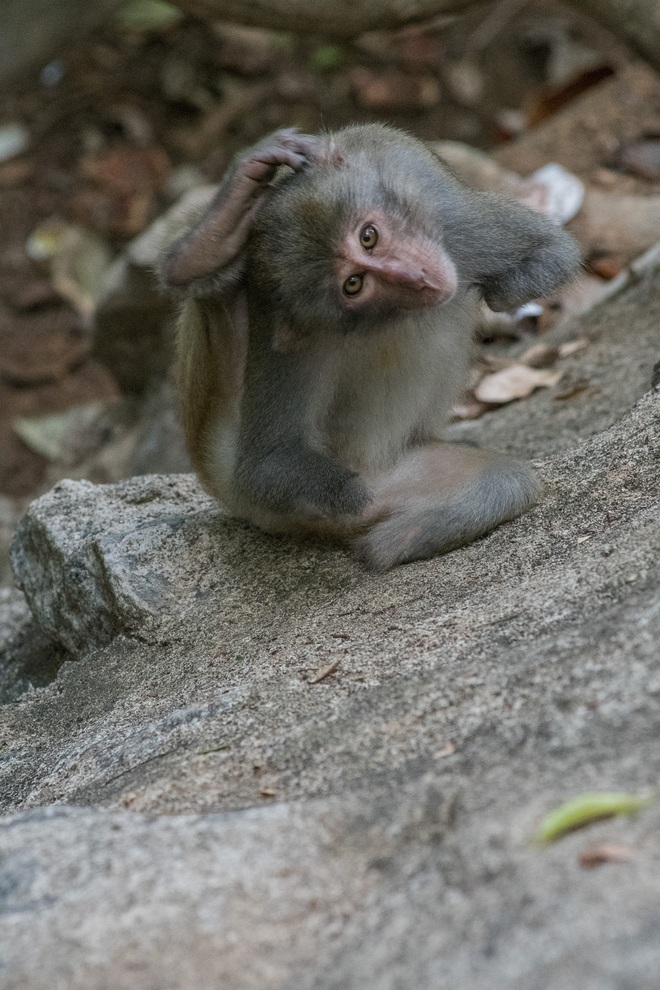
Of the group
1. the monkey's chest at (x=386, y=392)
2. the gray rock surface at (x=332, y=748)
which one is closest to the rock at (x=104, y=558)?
the gray rock surface at (x=332, y=748)

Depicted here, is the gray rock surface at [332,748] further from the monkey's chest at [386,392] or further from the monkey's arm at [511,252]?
the monkey's arm at [511,252]

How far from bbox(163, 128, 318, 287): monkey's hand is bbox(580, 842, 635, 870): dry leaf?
207 cm

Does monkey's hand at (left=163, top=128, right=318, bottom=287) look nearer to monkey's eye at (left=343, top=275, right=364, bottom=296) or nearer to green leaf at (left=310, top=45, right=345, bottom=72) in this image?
monkey's eye at (left=343, top=275, right=364, bottom=296)

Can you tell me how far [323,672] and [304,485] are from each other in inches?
29.1

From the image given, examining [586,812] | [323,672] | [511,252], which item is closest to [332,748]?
[323,672]

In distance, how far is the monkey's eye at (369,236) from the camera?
11.0ft

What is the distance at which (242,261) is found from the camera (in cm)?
342

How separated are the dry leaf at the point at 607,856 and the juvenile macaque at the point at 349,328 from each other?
178 cm

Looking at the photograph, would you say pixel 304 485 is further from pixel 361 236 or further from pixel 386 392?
pixel 361 236

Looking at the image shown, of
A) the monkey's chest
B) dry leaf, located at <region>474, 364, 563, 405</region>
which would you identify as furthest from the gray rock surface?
dry leaf, located at <region>474, 364, 563, 405</region>

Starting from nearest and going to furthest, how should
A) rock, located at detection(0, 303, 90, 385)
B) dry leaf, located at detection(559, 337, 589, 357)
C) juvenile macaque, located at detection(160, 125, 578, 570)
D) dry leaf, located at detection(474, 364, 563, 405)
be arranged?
juvenile macaque, located at detection(160, 125, 578, 570) → dry leaf, located at detection(474, 364, 563, 405) → dry leaf, located at detection(559, 337, 589, 357) → rock, located at detection(0, 303, 90, 385)

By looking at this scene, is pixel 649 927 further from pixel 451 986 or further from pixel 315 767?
pixel 315 767

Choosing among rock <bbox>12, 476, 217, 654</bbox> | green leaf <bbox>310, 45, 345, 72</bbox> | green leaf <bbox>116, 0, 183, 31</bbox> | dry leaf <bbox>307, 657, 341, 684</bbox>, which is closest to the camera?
dry leaf <bbox>307, 657, 341, 684</bbox>

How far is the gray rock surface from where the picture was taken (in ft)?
5.89
